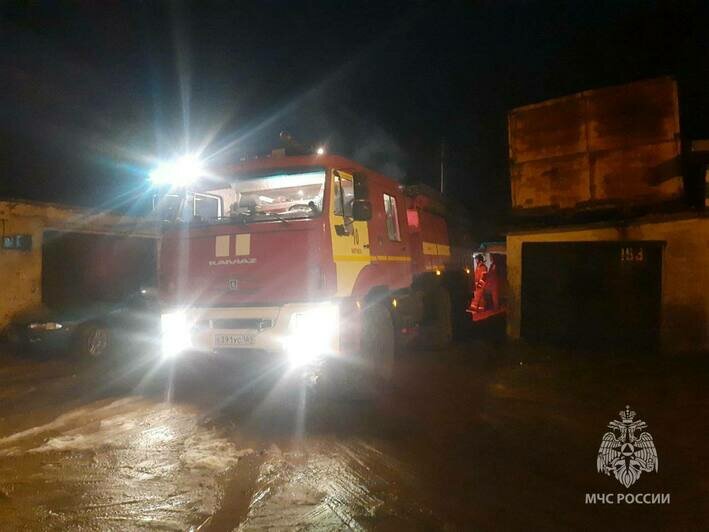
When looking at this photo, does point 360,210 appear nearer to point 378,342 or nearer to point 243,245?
point 243,245

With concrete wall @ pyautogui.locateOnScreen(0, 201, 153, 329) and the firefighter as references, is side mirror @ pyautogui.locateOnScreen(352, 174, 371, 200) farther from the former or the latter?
concrete wall @ pyautogui.locateOnScreen(0, 201, 153, 329)

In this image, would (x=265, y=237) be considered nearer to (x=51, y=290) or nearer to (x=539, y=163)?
(x=51, y=290)

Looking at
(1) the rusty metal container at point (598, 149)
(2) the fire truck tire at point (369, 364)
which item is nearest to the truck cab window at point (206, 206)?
(2) the fire truck tire at point (369, 364)

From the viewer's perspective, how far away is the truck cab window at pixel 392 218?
301 inches

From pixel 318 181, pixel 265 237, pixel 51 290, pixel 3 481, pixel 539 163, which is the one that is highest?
pixel 539 163

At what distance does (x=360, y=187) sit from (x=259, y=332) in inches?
77.8

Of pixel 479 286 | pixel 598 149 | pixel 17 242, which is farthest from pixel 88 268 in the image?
pixel 598 149

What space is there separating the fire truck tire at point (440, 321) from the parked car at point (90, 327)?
473 centimetres

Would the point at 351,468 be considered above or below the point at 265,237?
below

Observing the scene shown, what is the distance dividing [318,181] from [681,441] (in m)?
4.43

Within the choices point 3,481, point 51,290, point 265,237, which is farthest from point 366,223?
point 51,290

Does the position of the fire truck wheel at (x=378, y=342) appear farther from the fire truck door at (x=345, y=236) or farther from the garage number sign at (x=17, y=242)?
the garage number sign at (x=17, y=242)

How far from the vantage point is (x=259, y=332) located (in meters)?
5.89

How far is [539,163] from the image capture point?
469 inches
